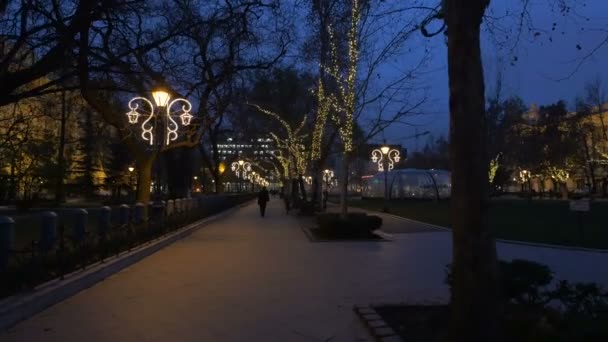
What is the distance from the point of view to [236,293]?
1023 centimetres

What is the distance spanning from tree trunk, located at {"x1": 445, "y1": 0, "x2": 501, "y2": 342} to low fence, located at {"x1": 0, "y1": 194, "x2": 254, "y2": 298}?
Answer: 6.00 m

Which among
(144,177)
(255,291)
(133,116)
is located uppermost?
(133,116)

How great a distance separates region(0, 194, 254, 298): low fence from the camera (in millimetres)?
9273

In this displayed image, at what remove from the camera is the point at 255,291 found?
10.4m

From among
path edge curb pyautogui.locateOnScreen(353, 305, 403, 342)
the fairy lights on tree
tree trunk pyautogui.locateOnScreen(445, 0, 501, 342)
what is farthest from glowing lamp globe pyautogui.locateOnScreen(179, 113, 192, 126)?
tree trunk pyautogui.locateOnScreen(445, 0, 501, 342)

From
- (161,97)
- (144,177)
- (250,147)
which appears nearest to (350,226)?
(161,97)

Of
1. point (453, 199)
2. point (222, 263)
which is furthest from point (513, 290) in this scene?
point (222, 263)

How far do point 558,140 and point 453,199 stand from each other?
83.0 metres

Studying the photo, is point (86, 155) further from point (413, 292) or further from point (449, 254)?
point (413, 292)

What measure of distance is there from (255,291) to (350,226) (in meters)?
10.1

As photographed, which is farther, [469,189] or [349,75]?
[349,75]

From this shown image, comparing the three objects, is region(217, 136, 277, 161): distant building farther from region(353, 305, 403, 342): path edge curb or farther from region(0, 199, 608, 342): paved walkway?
region(353, 305, 403, 342): path edge curb

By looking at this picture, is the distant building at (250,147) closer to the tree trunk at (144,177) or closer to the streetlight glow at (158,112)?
the streetlight glow at (158,112)

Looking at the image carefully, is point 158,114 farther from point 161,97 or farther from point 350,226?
point 350,226
